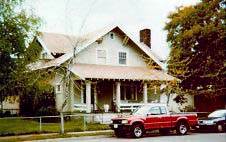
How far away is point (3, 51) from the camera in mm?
22422

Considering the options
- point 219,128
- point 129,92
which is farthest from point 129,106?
point 219,128

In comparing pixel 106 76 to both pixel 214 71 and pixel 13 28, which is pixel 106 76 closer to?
pixel 13 28

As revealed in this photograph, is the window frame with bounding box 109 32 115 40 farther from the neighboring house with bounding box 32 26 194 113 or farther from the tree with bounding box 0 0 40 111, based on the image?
the tree with bounding box 0 0 40 111

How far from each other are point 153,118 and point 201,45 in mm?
17382

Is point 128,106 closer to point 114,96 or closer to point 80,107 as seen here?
point 114,96

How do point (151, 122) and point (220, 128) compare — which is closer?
point (151, 122)

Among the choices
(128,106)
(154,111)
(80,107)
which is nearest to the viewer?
(154,111)

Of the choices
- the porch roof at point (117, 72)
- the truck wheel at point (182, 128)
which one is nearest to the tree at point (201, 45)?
the porch roof at point (117, 72)

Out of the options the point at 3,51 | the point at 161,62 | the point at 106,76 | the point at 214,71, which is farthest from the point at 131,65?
the point at 3,51

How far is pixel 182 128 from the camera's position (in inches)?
863

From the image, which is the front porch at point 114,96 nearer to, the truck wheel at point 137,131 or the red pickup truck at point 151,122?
the red pickup truck at point 151,122

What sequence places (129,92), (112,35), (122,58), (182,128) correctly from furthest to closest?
(129,92), (122,58), (112,35), (182,128)

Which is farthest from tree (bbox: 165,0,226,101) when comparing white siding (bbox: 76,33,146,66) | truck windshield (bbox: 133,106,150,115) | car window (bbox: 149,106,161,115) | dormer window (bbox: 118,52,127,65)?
truck windshield (bbox: 133,106,150,115)

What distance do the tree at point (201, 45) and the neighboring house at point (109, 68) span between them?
2.61m
